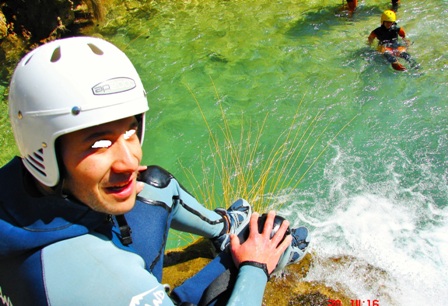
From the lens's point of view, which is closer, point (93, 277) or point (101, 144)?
point (93, 277)

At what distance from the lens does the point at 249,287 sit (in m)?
2.03

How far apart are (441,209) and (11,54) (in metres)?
8.01

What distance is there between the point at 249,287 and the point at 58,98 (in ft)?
4.16

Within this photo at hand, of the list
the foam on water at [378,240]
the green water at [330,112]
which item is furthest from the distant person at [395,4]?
the foam on water at [378,240]

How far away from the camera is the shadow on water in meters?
7.68

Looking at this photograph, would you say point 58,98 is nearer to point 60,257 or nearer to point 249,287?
point 60,257

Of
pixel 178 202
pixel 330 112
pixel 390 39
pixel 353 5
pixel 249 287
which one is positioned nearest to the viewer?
pixel 249 287

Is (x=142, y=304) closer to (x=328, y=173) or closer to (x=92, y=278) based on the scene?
(x=92, y=278)

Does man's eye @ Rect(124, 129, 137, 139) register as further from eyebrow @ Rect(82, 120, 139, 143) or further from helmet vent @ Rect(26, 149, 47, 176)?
helmet vent @ Rect(26, 149, 47, 176)

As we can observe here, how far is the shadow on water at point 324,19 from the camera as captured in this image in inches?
302

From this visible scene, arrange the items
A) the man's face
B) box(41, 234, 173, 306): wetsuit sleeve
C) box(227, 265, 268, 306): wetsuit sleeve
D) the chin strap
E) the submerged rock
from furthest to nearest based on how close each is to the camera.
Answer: the submerged rock, box(227, 265, 268, 306): wetsuit sleeve, the chin strap, the man's face, box(41, 234, 173, 306): wetsuit sleeve

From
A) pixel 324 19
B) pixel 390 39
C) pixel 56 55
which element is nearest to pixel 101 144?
pixel 56 55

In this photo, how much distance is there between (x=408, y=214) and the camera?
4266 millimetres

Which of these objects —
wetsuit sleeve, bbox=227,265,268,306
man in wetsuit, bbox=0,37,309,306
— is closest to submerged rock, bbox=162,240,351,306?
wetsuit sleeve, bbox=227,265,268,306
